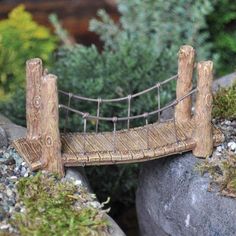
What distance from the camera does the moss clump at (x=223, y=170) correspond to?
342cm

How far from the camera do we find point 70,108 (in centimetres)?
346

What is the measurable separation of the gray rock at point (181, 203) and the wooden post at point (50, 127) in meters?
0.62

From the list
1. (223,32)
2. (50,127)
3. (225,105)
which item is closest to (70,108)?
(50,127)

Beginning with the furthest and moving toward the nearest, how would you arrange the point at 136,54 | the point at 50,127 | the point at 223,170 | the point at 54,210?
the point at 136,54, the point at 223,170, the point at 50,127, the point at 54,210

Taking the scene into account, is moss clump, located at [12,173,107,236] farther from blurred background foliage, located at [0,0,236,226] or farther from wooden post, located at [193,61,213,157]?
blurred background foliage, located at [0,0,236,226]

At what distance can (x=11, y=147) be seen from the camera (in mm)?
3637

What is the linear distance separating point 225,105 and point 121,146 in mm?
729

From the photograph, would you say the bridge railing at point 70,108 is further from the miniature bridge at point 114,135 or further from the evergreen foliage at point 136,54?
the evergreen foliage at point 136,54

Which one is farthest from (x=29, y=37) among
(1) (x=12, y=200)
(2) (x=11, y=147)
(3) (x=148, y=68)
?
(1) (x=12, y=200)

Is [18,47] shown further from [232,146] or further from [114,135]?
[232,146]

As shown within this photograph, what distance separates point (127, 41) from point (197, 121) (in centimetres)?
170

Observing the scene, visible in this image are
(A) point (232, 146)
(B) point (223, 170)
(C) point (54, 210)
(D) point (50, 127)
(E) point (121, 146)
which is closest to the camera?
(C) point (54, 210)

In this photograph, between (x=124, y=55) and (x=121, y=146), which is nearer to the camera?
(x=121, y=146)

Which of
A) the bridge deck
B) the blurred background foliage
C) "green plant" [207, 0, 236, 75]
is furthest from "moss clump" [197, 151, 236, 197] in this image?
"green plant" [207, 0, 236, 75]
